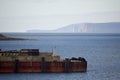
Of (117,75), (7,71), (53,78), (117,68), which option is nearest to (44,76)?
(53,78)

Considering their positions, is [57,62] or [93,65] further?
[93,65]

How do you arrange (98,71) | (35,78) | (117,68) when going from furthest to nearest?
(117,68)
(98,71)
(35,78)

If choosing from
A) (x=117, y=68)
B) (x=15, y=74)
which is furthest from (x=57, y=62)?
(x=117, y=68)

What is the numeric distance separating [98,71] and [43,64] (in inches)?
446

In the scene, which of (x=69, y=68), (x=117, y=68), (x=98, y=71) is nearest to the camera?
(x=69, y=68)

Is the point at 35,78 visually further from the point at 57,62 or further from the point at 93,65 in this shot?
the point at 93,65

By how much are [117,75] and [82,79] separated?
7985 millimetres

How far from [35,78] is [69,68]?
638cm

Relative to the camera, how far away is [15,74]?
64000 mm

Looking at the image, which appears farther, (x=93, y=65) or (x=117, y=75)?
(x=93, y=65)

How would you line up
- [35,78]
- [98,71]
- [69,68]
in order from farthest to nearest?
[98,71] → [69,68] → [35,78]

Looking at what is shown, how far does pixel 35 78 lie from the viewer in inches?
2389

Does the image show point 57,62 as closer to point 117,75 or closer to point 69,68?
point 69,68

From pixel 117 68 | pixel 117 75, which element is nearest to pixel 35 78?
pixel 117 75
